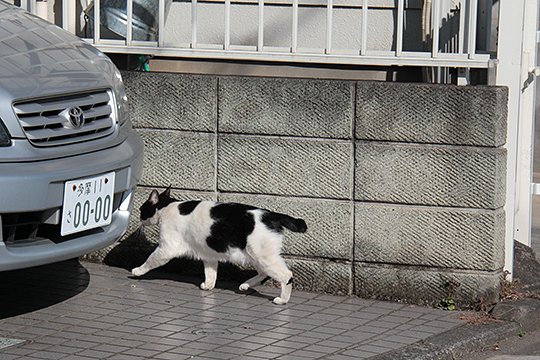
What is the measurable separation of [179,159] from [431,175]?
155 cm

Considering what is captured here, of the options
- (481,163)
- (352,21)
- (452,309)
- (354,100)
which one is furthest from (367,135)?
(352,21)

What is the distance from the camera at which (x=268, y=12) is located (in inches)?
315

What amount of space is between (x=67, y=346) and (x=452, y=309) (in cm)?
221

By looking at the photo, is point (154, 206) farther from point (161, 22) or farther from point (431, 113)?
point (431, 113)

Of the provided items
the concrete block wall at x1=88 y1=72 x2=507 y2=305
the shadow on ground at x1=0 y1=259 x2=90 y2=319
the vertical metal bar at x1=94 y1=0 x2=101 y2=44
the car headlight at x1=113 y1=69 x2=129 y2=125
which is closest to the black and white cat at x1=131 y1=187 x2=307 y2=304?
the concrete block wall at x1=88 y1=72 x2=507 y2=305

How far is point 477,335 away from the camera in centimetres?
575

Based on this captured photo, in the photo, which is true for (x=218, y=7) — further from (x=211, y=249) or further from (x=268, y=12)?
(x=211, y=249)

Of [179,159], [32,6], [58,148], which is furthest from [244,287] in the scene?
[32,6]

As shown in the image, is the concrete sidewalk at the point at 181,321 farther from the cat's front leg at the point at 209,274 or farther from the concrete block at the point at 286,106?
the concrete block at the point at 286,106

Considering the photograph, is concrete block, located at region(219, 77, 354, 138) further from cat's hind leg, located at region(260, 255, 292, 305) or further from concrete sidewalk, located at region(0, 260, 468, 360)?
concrete sidewalk, located at region(0, 260, 468, 360)

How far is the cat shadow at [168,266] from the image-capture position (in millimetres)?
6676

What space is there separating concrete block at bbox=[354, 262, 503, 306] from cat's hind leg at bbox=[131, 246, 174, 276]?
1.10m

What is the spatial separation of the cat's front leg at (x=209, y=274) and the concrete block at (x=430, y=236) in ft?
2.74

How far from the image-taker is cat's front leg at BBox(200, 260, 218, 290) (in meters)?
6.42
